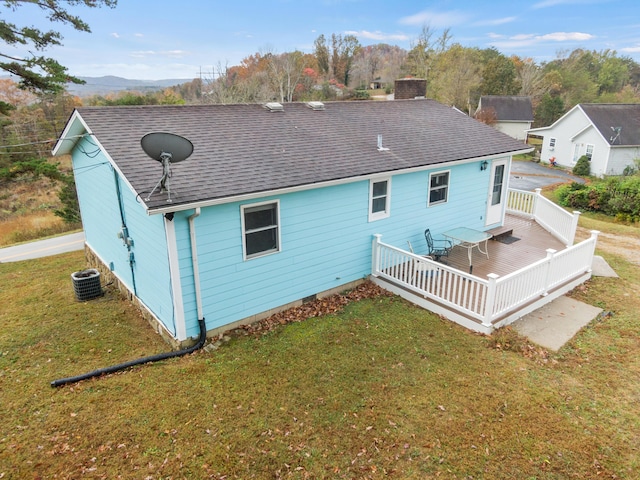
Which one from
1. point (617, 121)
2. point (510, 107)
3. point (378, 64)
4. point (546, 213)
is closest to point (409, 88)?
point (546, 213)

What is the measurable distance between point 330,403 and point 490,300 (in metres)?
3.75

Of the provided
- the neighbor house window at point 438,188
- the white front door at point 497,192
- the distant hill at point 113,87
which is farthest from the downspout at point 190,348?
the distant hill at point 113,87

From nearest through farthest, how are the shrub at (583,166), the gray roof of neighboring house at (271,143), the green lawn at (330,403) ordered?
the green lawn at (330,403) → the gray roof of neighboring house at (271,143) → the shrub at (583,166)

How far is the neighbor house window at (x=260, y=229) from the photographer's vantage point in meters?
7.73

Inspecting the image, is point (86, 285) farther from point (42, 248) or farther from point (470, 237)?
point (42, 248)

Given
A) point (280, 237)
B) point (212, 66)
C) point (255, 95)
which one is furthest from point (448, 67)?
point (280, 237)

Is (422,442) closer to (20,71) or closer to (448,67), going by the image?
(20,71)

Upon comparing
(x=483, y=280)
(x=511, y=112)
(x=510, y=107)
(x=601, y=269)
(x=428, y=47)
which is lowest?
(x=601, y=269)

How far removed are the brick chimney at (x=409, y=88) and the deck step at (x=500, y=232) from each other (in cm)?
656

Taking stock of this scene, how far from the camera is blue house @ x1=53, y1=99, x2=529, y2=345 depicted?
7.14 m

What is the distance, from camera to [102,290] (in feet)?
33.9

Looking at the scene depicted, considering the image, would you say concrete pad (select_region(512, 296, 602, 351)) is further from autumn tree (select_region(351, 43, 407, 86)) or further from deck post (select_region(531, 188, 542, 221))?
autumn tree (select_region(351, 43, 407, 86))

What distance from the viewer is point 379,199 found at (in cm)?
978

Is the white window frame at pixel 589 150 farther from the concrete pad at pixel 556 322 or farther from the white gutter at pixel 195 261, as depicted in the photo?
the white gutter at pixel 195 261
